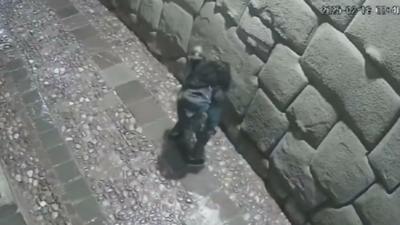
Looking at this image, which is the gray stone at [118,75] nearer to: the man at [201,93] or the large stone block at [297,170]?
the man at [201,93]

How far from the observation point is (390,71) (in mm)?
1572

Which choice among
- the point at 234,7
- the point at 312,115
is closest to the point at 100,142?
the point at 234,7

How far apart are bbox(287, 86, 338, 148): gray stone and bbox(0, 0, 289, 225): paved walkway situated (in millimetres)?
478

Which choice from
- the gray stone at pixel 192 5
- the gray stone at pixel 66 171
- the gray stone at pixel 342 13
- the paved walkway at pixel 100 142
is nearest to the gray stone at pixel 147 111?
the paved walkway at pixel 100 142

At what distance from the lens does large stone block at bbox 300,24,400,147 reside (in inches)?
64.8

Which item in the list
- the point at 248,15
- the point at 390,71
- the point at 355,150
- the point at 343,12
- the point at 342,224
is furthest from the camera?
the point at 248,15

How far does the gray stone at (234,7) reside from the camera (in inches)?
85.4

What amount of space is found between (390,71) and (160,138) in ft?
4.21

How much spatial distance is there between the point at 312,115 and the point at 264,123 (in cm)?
34

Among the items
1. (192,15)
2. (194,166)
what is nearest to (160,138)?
(194,166)

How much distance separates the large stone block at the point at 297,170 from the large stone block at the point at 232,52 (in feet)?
1.00

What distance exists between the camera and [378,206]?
1.79 m

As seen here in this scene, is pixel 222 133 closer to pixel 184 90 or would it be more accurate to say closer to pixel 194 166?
pixel 194 166

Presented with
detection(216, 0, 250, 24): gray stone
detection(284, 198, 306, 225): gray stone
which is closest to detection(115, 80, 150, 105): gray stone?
detection(216, 0, 250, 24): gray stone
